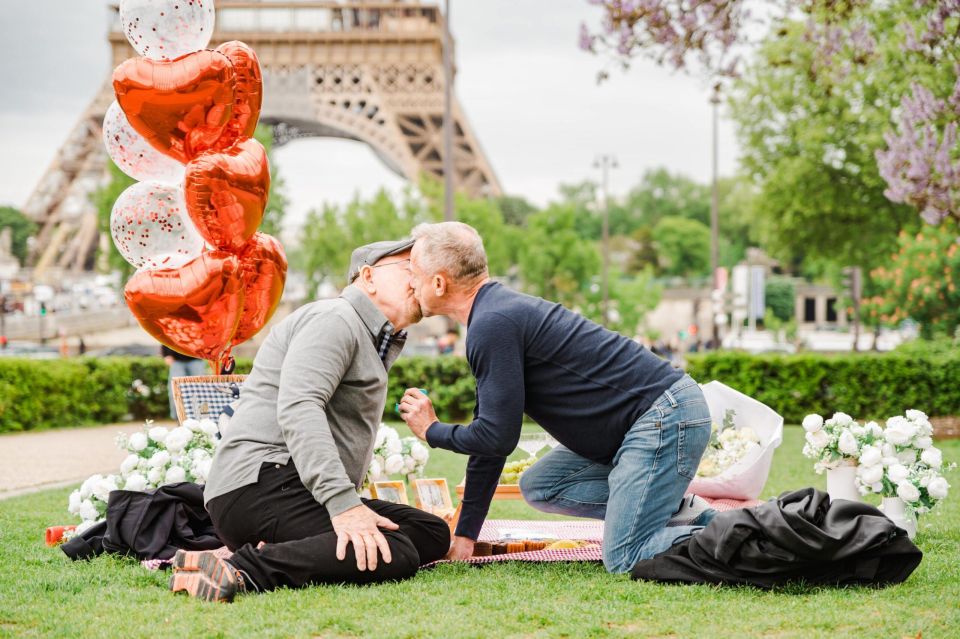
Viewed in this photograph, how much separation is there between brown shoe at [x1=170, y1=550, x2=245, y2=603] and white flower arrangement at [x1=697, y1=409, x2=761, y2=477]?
10.7ft

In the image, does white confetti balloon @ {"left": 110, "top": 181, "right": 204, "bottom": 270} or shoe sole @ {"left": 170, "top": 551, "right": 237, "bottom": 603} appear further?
white confetti balloon @ {"left": 110, "top": 181, "right": 204, "bottom": 270}

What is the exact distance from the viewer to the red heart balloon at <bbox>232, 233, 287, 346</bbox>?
22.2ft

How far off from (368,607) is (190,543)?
62.1 inches

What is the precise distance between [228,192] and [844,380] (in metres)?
11.5

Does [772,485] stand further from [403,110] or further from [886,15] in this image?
[403,110]

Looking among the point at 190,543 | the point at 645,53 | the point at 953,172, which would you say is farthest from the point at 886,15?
the point at 190,543

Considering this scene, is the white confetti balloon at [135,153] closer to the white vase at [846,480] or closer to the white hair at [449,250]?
the white hair at [449,250]

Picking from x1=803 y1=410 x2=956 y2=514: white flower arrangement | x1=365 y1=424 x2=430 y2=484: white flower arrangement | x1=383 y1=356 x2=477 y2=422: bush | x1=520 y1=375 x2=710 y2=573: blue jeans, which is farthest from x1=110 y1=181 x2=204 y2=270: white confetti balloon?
x1=383 y1=356 x2=477 y2=422: bush

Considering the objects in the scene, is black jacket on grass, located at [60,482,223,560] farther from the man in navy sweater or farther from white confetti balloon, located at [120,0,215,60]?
white confetti balloon, located at [120,0,215,60]

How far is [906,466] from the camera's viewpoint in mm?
5566

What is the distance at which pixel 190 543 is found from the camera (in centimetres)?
500

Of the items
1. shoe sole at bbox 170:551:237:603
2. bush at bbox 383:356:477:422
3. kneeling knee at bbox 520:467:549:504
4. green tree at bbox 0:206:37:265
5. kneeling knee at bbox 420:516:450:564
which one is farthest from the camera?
green tree at bbox 0:206:37:265

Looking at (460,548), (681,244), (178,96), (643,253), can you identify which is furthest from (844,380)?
(643,253)

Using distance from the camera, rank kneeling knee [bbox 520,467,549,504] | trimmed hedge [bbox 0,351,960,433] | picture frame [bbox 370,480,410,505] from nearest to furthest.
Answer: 1. kneeling knee [bbox 520,467,549,504]
2. picture frame [bbox 370,480,410,505]
3. trimmed hedge [bbox 0,351,960,433]
